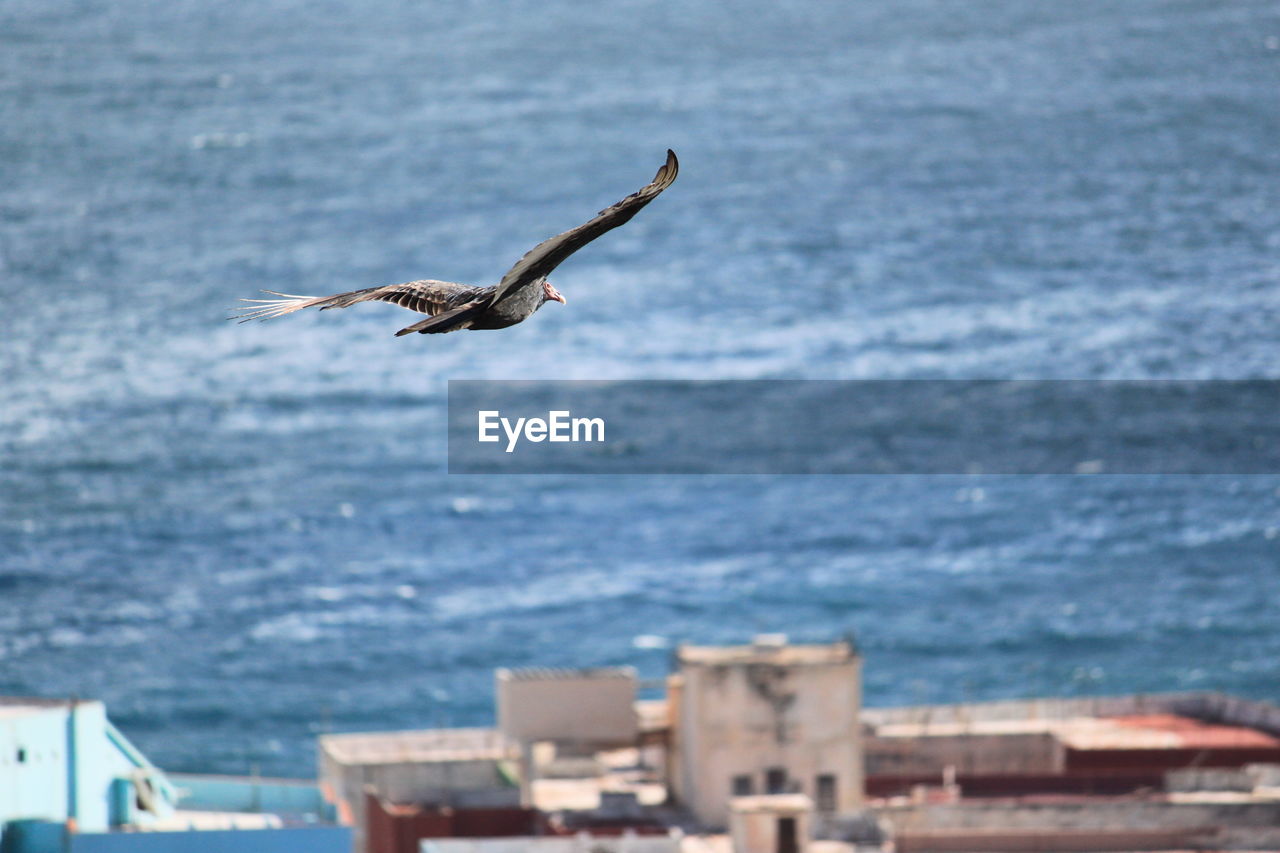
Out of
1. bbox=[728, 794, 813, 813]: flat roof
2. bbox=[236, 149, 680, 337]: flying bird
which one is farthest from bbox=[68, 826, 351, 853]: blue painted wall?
bbox=[236, 149, 680, 337]: flying bird

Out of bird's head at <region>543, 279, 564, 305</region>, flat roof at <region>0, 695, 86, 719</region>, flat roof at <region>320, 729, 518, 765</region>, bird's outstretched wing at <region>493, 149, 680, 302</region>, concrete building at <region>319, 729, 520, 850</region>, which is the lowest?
concrete building at <region>319, 729, 520, 850</region>

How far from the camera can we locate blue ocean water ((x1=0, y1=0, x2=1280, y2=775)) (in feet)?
310

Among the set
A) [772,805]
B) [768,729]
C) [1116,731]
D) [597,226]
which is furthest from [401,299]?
[1116,731]

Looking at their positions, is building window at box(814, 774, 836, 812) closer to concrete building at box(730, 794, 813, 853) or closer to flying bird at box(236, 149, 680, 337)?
concrete building at box(730, 794, 813, 853)

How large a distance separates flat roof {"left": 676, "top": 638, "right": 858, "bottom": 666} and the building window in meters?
2.01

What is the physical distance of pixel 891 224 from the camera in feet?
598

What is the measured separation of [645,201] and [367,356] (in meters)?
136

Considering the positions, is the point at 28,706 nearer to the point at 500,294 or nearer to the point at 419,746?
the point at 419,746

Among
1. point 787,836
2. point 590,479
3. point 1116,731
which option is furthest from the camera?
point 590,479

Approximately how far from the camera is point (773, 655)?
40125 millimetres

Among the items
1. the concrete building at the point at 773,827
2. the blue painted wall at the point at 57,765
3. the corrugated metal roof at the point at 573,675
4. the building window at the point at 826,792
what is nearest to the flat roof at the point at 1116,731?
the building window at the point at 826,792

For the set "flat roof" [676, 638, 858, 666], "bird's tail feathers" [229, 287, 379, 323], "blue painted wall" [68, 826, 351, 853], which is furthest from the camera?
"flat roof" [676, 638, 858, 666]

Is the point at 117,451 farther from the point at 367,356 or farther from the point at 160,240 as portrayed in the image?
the point at 160,240

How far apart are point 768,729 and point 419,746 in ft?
22.5
